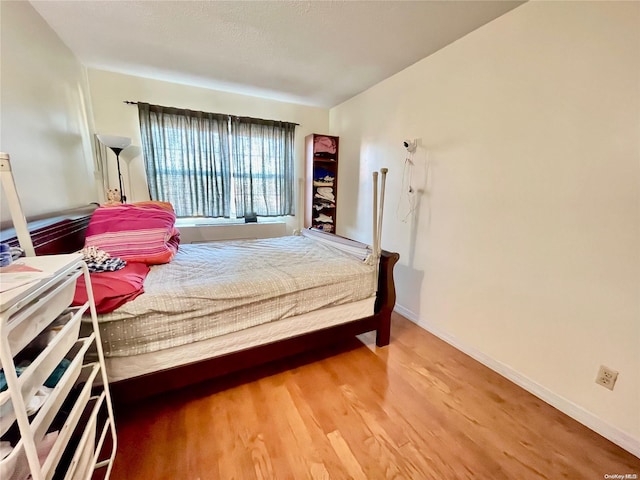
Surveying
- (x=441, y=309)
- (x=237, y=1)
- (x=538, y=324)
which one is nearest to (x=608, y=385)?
(x=538, y=324)

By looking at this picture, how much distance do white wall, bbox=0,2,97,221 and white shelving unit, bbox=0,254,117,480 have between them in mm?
928

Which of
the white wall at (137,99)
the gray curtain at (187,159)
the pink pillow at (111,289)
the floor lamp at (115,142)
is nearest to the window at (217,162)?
the gray curtain at (187,159)

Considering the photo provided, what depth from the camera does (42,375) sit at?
750 millimetres

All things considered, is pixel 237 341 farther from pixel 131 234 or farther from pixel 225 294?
pixel 131 234

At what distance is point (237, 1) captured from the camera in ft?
5.33

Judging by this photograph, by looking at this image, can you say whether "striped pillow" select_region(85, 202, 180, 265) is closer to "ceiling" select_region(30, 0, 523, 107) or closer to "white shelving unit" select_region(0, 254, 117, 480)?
"white shelving unit" select_region(0, 254, 117, 480)

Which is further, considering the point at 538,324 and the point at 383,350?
the point at 383,350

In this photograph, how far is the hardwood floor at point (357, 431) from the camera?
120 centimetres

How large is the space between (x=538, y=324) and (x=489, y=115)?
1.42 meters

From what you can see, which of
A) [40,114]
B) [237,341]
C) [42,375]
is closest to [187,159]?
[40,114]

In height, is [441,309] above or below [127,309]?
below

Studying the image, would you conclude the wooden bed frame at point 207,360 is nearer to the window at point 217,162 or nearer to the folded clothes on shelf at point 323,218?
the window at point 217,162

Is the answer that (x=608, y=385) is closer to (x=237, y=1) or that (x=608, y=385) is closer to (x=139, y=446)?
(x=139, y=446)

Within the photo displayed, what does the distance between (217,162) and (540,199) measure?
3.14 metres
